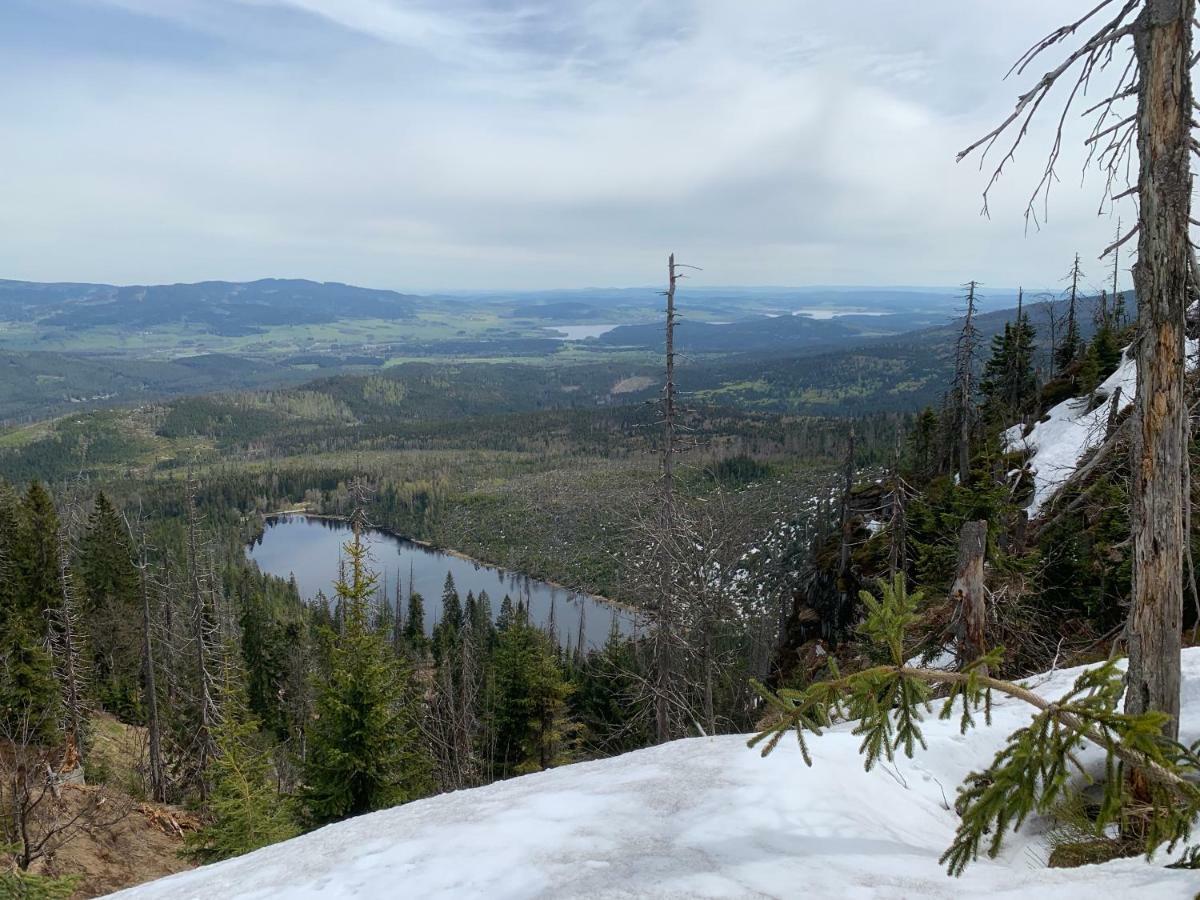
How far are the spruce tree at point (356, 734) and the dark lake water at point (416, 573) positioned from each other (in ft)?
208

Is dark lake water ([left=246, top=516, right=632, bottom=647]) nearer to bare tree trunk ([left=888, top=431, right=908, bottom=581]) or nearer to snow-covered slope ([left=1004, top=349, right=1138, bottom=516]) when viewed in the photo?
snow-covered slope ([left=1004, top=349, right=1138, bottom=516])

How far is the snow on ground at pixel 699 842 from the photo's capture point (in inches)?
155

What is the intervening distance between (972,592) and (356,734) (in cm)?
1179

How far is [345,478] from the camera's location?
165375mm

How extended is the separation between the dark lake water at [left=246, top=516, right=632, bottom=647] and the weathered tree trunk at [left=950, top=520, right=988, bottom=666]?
70037 millimetres

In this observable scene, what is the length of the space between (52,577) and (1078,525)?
34.2 m

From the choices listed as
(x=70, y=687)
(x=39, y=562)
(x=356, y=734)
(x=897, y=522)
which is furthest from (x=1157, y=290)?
(x=39, y=562)

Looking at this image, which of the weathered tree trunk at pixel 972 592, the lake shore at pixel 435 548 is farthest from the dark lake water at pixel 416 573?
the weathered tree trunk at pixel 972 592

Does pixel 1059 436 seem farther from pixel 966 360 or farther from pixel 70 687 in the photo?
pixel 70 687

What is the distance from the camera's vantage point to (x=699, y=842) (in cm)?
452

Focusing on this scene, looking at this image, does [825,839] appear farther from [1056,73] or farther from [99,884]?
[99,884]

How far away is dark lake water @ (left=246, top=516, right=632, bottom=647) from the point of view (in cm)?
8881

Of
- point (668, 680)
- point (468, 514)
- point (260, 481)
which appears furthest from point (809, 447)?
point (668, 680)

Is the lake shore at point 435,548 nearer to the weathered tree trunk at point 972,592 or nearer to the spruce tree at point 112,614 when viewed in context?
the spruce tree at point 112,614
